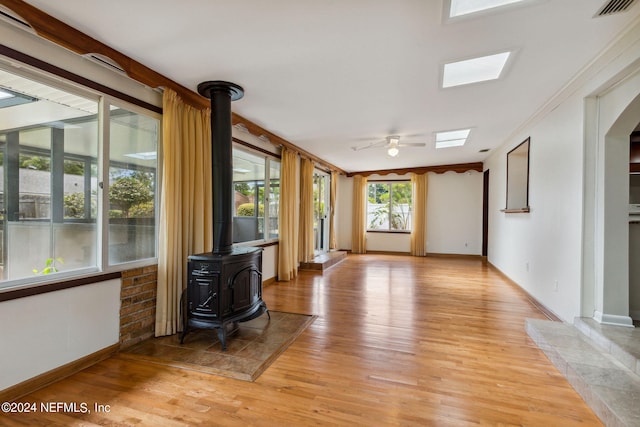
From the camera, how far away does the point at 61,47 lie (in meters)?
2.08

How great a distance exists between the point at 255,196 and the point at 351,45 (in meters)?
3.02

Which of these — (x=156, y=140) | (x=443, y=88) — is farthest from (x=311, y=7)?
(x=156, y=140)

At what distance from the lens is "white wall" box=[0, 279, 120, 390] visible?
6.05 feet

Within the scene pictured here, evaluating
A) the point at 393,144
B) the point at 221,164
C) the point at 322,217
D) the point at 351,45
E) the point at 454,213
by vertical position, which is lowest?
the point at 322,217

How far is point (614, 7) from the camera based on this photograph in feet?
5.83

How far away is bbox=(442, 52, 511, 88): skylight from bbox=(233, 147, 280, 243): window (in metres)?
2.76

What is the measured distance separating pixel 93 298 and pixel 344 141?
158 inches

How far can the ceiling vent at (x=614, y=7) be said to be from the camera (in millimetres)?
1729

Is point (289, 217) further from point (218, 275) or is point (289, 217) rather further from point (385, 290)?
point (218, 275)

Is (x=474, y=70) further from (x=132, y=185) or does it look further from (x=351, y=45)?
(x=132, y=185)

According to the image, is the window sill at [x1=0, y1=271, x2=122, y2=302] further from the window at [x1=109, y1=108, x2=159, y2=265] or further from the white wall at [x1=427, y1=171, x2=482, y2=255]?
the white wall at [x1=427, y1=171, x2=482, y2=255]

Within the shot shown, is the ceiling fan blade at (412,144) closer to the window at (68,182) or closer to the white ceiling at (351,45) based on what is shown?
the white ceiling at (351,45)

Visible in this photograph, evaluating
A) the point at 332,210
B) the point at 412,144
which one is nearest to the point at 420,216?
the point at 332,210

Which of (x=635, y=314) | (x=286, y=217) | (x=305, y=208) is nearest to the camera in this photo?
(x=635, y=314)
